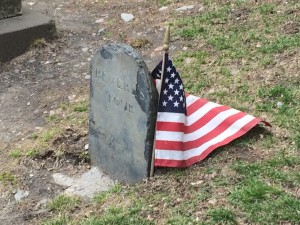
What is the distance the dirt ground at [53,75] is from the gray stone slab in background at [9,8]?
1.96 ft

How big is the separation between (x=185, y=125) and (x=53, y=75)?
278cm

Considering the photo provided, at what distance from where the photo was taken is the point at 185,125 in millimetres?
4332

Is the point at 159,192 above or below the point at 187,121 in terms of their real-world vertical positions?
below

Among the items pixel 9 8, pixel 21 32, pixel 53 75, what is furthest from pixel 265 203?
pixel 9 8

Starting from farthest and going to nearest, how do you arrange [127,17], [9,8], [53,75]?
[127,17]
[9,8]
[53,75]

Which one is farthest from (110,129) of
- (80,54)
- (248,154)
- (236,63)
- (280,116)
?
(80,54)

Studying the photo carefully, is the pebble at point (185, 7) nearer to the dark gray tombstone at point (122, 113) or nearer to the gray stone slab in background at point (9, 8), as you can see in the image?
the gray stone slab in background at point (9, 8)

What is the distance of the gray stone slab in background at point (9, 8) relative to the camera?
7320 mm

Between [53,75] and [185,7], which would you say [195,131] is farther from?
[185,7]

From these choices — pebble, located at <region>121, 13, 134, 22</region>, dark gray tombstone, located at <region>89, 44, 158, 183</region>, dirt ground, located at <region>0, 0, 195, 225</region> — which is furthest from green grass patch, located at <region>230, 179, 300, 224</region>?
pebble, located at <region>121, 13, 134, 22</region>

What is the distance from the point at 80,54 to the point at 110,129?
2724 mm

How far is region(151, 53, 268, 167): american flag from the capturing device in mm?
4160

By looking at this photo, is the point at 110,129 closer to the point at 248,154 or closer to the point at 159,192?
the point at 159,192

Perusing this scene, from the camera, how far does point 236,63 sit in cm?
596
